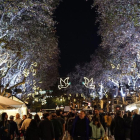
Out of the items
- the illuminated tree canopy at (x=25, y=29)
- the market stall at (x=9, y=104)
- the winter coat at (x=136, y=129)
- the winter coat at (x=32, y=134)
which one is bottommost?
the winter coat at (x=32, y=134)

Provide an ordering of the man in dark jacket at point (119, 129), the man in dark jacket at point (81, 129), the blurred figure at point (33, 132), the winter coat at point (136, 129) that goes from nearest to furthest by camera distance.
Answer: the winter coat at point (136, 129) < the man in dark jacket at point (81, 129) < the blurred figure at point (33, 132) < the man in dark jacket at point (119, 129)

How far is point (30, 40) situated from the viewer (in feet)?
74.3

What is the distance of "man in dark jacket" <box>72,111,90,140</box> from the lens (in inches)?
359

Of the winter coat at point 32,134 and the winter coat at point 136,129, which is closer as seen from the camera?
the winter coat at point 136,129

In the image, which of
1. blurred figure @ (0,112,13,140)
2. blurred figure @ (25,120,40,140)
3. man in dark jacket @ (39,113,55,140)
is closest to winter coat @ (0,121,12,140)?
blurred figure @ (0,112,13,140)

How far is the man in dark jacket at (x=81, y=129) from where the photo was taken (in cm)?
912

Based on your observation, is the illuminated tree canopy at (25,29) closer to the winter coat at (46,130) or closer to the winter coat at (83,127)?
the winter coat at (46,130)

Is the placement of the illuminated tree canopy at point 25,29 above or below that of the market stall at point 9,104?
above

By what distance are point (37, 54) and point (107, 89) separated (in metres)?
29.5

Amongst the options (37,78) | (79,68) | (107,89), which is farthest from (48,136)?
(79,68)

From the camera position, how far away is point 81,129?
9.12 m

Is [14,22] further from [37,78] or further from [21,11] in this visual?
[37,78]

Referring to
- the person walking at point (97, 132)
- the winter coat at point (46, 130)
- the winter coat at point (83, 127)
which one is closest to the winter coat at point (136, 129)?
the winter coat at point (83, 127)

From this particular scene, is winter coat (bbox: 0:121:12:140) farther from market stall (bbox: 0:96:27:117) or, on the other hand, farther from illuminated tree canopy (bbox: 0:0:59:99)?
illuminated tree canopy (bbox: 0:0:59:99)
